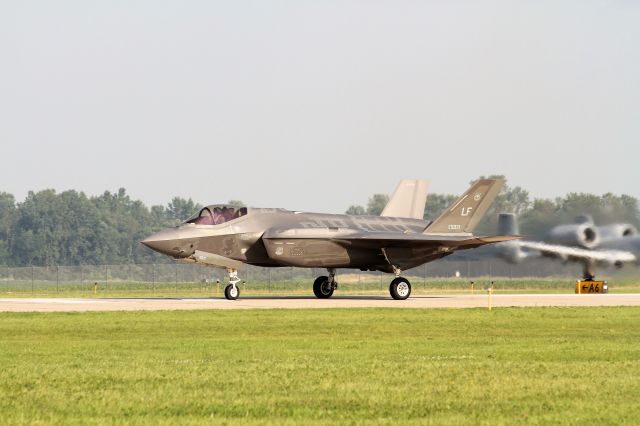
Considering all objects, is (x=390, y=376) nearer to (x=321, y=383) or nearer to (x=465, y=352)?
(x=321, y=383)

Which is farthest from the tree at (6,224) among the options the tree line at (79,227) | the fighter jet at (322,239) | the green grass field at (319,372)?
the green grass field at (319,372)

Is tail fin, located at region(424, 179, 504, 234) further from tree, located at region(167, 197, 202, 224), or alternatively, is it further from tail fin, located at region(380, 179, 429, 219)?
tree, located at region(167, 197, 202, 224)

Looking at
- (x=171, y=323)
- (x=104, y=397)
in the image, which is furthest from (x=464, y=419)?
(x=171, y=323)

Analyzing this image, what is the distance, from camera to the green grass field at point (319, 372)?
1357cm

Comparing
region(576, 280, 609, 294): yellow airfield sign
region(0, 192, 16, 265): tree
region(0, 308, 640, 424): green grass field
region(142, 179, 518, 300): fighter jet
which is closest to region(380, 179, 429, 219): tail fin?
region(142, 179, 518, 300): fighter jet

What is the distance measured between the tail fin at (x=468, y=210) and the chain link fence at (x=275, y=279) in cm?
1026

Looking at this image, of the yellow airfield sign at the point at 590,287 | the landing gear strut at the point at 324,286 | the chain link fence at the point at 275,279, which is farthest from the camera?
the chain link fence at the point at 275,279

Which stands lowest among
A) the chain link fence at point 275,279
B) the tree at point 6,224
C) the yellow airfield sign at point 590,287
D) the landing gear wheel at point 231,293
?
the landing gear wheel at point 231,293

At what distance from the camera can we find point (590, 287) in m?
58.2

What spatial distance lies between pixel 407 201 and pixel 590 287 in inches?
433

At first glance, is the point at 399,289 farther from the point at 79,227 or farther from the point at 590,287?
the point at 79,227

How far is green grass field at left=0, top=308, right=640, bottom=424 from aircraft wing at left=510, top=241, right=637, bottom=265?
27270 millimetres

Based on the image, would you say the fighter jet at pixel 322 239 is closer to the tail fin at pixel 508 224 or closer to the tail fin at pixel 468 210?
the tail fin at pixel 468 210

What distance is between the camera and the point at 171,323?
30.2m
